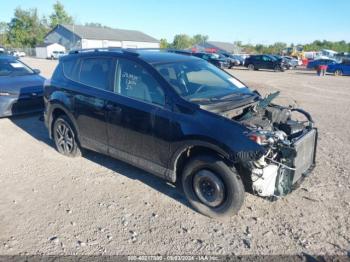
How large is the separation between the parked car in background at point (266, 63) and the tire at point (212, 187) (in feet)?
93.0

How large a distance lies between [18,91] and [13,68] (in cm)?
146

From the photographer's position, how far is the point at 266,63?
99.5 feet

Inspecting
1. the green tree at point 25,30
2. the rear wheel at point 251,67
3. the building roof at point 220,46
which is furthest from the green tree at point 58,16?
the rear wheel at point 251,67

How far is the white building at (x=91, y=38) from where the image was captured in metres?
65.6

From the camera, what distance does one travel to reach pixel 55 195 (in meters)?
4.27

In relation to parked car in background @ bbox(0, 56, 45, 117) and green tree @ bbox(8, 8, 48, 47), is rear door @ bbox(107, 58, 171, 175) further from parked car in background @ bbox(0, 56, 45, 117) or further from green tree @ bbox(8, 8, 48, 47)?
green tree @ bbox(8, 8, 48, 47)

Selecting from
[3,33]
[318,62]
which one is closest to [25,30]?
[3,33]

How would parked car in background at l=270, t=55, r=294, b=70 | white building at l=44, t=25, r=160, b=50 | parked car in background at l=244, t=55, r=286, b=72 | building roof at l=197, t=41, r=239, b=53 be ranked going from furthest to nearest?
building roof at l=197, t=41, r=239, b=53 < white building at l=44, t=25, r=160, b=50 < parked car in background at l=270, t=55, r=294, b=70 < parked car in background at l=244, t=55, r=286, b=72

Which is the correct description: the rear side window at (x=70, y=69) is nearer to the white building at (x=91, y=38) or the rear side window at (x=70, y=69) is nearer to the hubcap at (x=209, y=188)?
the hubcap at (x=209, y=188)

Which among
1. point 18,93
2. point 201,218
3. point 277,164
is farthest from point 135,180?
point 18,93

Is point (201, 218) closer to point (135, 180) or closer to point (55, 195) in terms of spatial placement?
point (135, 180)

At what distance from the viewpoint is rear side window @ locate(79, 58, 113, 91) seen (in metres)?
4.64

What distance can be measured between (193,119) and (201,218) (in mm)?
1190

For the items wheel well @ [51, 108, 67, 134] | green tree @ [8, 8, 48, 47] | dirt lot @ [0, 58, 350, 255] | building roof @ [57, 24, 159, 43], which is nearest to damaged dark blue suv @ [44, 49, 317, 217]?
wheel well @ [51, 108, 67, 134]
